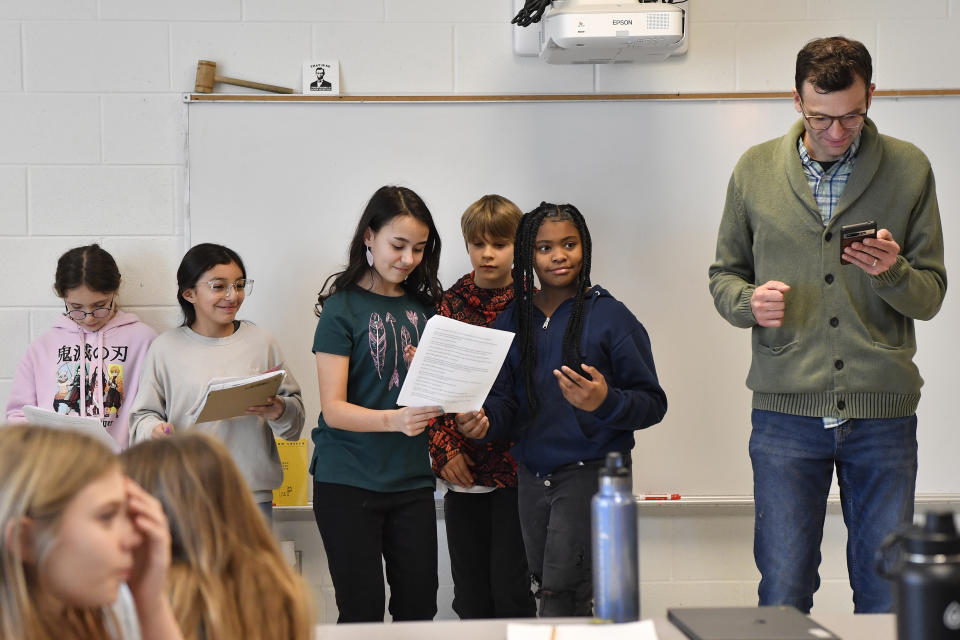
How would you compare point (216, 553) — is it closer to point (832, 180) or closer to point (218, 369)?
point (218, 369)

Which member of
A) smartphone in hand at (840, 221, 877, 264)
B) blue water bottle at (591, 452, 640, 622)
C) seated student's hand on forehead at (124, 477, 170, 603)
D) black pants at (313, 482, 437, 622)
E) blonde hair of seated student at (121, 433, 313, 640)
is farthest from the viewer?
black pants at (313, 482, 437, 622)

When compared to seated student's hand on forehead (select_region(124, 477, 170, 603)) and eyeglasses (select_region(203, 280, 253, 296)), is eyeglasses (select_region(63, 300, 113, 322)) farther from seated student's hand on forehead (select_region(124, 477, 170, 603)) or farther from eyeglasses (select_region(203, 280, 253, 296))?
seated student's hand on forehead (select_region(124, 477, 170, 603))

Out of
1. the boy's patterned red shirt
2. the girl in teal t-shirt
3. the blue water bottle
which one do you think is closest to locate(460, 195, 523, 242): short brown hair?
the boy's patterned red shirt

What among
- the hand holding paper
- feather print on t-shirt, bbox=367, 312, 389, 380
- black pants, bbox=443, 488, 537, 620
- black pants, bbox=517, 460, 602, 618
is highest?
feather print on t-shirt, bbox=367, 312, 389, 380

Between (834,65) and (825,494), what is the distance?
3.29 feet

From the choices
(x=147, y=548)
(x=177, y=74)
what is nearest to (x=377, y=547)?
(x=147, y=548)

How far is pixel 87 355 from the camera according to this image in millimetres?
2949

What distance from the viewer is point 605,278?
10.4ft

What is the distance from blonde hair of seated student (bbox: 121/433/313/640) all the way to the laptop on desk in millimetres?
544

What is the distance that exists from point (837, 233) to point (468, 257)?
51.6 inches

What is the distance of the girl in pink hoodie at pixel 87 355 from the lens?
2.92 meters

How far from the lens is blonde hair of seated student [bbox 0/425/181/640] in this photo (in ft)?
3.10

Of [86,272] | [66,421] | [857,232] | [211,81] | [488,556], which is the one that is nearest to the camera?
[857,232]

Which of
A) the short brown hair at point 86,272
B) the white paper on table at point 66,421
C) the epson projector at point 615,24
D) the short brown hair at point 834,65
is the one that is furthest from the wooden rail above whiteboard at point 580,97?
the white paper on table at point 66,421
